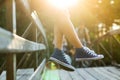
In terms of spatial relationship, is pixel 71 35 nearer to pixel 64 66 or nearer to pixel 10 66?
pixel 64 66

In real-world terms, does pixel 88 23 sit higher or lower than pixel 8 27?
higher

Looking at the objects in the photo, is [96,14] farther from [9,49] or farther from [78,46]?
[9,49]

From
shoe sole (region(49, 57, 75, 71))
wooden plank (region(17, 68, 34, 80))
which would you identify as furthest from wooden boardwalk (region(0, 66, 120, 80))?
shoe sole (region(49, 57, 75, 71))

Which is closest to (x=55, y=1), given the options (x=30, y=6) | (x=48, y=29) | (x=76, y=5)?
(x=30, y=6)

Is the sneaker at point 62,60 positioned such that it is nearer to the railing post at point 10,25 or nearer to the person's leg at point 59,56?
the person's leg at point 59,56

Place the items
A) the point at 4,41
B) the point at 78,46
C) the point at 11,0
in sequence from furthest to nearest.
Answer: the point at 78,46
the point at 11,0
the point at 4,41

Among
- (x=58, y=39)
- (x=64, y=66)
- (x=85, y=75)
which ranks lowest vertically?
(x=85, y=75)

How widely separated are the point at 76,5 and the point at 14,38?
19321 millimetres

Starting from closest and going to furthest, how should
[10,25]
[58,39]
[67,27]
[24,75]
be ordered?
[10,25] < [67,27] < [58,39] < [24,75]

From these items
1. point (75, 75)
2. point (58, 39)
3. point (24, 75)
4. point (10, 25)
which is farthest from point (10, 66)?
point (75, 75)

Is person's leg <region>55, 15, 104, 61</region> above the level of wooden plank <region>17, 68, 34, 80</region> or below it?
above

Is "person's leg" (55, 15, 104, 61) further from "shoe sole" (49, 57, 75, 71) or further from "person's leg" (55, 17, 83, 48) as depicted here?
"shoe sole" (49, 57, 75, 71)

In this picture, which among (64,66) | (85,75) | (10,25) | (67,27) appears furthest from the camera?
(85,75)

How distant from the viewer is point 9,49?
1.65 metres
